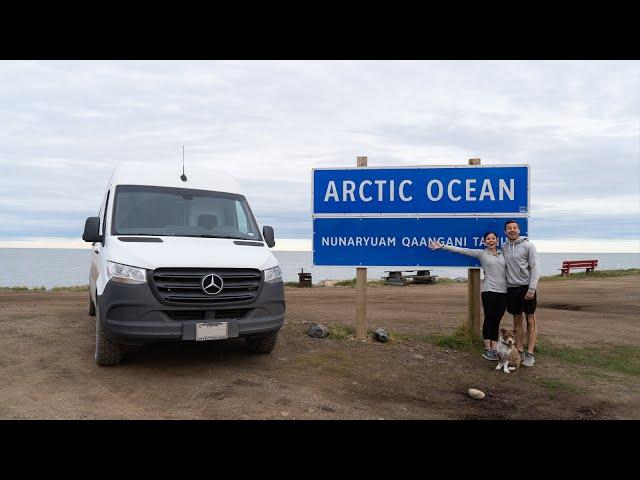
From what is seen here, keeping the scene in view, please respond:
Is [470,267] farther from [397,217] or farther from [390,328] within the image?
[390,328]

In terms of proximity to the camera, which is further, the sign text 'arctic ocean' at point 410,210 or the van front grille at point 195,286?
the sign text 'arctic ocean' at point 410,210

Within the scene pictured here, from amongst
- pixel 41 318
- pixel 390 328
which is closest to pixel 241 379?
pixel 390 328

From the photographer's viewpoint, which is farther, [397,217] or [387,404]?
[397,217]

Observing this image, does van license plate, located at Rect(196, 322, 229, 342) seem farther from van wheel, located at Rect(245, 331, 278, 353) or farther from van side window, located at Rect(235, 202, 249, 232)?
van side window, located at Rect(235, 202, 249, 232)

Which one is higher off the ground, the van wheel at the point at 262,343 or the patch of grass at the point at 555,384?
the van wheel at the point at 262,343

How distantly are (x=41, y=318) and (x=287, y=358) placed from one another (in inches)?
228

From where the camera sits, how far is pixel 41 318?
32.6 ft

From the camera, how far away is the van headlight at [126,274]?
5691 mm

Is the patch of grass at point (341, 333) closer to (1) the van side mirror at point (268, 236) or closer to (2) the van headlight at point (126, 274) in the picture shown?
(1) the van side mirror at point (268, 236)

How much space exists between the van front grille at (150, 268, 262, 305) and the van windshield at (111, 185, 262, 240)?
0.97 meters

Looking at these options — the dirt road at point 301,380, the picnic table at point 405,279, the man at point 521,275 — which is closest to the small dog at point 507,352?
the dirt road at point 301,380

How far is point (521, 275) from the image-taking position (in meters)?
7.14

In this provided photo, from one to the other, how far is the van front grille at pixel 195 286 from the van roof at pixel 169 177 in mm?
1931

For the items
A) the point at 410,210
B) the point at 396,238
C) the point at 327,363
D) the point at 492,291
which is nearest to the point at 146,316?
the point at 327,363
